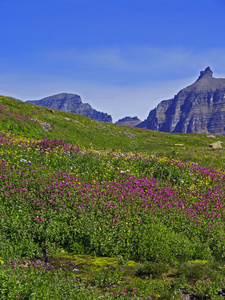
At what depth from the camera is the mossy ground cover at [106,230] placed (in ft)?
17.9

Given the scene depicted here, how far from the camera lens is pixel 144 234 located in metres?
7.96

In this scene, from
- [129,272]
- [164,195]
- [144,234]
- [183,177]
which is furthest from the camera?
[183,177]

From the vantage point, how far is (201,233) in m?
9.13

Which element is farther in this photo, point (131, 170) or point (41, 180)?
point (131, 170)

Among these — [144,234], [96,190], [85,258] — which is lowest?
[85,258]

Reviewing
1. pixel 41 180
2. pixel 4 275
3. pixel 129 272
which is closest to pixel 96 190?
pixel 41 180

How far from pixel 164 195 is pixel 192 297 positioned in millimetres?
6663

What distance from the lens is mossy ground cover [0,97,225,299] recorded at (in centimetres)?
545

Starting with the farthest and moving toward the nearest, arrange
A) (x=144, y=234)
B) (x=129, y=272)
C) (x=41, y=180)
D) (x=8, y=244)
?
(x=41, y=180)
(x=144, y=234)
(x=8, y=244)
(x=129, y=272)

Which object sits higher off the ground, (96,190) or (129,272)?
(96,190)

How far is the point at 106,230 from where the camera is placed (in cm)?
834

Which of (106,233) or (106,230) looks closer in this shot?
(106,233)

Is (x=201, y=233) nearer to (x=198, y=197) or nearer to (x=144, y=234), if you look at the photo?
(x=144, y=234)

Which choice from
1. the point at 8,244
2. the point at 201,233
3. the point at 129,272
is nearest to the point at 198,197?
the point at 201,233
